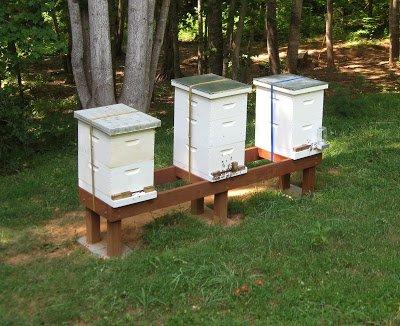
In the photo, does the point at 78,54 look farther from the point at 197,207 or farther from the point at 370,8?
the point at 370,8

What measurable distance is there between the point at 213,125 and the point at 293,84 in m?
1.41

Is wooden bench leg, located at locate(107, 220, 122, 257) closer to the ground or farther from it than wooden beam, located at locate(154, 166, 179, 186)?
closer to the ground

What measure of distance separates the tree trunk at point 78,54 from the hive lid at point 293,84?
333 centimetres

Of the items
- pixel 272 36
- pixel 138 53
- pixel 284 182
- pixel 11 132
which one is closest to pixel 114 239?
pixel 284 182

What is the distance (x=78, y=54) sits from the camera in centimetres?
1052

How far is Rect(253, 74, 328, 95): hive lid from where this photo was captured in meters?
7.90

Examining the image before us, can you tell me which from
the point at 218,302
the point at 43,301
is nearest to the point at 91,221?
the point at 43,301

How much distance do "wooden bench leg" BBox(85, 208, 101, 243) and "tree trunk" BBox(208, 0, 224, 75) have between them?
882cm

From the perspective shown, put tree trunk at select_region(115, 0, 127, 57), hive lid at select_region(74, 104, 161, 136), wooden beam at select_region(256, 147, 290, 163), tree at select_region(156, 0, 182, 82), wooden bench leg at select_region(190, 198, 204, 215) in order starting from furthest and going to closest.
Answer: tree trunk at select_region(115, 0, 127, 57) → tree at select_region(156, 0, 182, 82) → wooden beam at select_region(256, 147, 290, 163) → wooden bench leg at select_region(190, 198, 204, 215) → hive lid at select_region(74, 104, 161, 136)

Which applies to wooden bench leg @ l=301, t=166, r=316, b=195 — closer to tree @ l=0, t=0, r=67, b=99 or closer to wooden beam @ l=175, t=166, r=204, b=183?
wooden beam @ l=175, t=166, r=204, b=183

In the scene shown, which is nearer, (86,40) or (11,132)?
(11,132)

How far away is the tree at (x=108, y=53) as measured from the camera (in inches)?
383

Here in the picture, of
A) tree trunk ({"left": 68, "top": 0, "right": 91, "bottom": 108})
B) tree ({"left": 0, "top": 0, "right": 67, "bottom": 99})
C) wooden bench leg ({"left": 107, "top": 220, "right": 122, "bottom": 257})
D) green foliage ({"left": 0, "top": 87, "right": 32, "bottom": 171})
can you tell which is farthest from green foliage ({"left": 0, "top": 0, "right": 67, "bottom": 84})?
wooden bench leg ({"left": 107, "top": 220, "right": 122, "bottom": 257})

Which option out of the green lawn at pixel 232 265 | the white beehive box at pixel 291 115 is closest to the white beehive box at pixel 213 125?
the green lawn at pixel 232 265
